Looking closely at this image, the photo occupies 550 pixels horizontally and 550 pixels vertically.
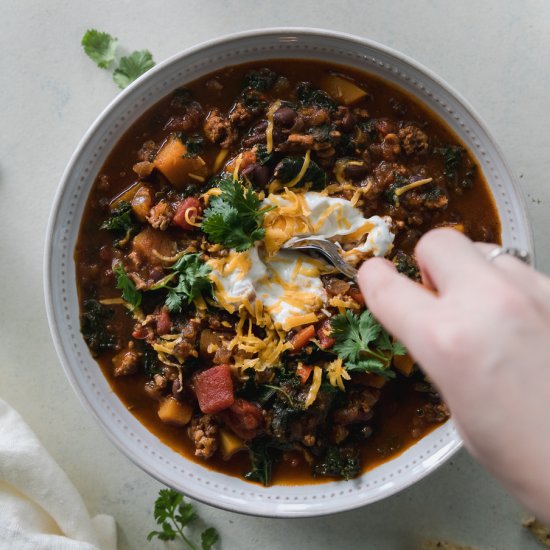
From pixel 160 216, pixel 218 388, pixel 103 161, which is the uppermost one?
pixel 103 161

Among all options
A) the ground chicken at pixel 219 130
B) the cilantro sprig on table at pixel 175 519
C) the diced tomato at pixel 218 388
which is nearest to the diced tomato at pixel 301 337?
the diced tomato at pixel 218 388

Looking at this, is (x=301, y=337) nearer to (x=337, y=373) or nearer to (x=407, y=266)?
(x=337, y=373)

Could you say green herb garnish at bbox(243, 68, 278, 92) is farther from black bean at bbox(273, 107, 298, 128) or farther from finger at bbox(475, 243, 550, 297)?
finger at bbox(475, 243, 550, 297)

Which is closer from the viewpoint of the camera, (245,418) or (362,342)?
(362,342)

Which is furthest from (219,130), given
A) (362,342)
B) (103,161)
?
(362,342)

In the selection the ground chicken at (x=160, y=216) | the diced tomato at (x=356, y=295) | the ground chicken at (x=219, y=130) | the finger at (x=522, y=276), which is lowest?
the diced tomato at (x=356, y=295)

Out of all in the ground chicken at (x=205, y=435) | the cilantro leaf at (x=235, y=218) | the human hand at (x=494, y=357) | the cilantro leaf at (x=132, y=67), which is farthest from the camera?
the cilantro leaf at (x=132, y=67)

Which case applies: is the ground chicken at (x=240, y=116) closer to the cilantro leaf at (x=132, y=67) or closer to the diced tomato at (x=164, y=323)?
the cilantro leaf at (x=132, y=67)

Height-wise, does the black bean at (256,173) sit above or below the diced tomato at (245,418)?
above
